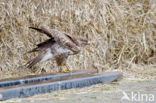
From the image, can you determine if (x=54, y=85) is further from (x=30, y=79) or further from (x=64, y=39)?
(x=64, y=39)

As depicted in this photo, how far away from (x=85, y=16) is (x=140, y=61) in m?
1.49

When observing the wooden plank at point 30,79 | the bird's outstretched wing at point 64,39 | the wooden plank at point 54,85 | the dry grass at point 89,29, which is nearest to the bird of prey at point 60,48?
the bird's outstretched wing at point 64,39

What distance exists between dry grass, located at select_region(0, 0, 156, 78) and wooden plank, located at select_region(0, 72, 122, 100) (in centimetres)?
129

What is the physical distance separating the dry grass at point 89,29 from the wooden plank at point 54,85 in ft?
4.24

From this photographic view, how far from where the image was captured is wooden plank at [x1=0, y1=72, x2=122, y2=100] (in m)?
3.06

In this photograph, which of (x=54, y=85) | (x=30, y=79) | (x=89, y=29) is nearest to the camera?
(x=54, y=85)

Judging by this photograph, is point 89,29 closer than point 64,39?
No

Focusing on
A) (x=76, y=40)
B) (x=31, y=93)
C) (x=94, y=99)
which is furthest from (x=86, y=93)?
(x=76, y=40)

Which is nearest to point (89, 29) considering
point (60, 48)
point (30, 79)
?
point (60, 48)

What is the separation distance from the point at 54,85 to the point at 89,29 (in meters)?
2.06

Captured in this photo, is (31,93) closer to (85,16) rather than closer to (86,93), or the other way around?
(86,93)

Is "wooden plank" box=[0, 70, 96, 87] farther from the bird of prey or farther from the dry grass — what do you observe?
the dry grass

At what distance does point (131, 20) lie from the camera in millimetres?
5891

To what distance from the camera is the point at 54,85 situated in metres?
3.43
